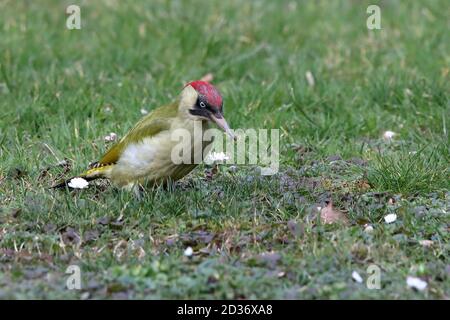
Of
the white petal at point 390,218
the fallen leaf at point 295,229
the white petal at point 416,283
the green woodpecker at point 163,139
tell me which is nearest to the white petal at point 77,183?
the green woodpecker at point 163,139

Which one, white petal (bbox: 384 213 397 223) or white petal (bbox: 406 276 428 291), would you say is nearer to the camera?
white petal (bbox: 406 276 428 291)

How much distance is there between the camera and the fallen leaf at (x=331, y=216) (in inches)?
205

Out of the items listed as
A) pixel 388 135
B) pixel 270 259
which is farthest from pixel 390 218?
pixel 388 135

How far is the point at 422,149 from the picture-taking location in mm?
6031

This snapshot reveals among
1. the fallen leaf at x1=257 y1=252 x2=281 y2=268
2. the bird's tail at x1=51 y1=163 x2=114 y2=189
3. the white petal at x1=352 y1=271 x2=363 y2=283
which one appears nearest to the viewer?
the white petal at x1=352 y1=271 x2=363 y2=283

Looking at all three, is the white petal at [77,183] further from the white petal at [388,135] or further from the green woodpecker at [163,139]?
the white petal at [388,135]

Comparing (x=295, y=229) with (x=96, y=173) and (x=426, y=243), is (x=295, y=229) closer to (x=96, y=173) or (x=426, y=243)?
(x=426, y=243)

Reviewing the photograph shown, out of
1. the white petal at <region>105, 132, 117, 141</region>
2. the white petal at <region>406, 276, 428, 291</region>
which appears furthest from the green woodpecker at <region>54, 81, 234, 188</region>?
the white petal at <region>406, 276, 428, 291</region>

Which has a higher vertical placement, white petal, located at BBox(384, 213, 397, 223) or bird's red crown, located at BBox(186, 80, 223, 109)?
bird's red crown, located at BBox(186, 80, 223, 109)

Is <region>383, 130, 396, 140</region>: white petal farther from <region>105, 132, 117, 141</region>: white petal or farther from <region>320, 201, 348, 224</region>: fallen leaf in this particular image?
<region>105, 132, 117, 141</region>: white petal

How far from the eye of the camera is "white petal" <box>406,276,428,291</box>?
441cm

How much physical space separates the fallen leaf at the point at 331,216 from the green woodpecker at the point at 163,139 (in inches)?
27.2

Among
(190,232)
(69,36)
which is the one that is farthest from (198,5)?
(190,232)

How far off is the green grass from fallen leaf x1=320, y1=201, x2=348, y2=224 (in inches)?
2.3
